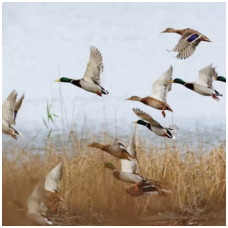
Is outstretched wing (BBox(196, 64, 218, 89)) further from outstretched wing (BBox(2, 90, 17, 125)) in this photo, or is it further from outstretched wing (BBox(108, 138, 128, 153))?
outstretched wing (BBox(2, 90, 17, 125))

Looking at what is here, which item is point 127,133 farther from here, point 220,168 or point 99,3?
point 99,3

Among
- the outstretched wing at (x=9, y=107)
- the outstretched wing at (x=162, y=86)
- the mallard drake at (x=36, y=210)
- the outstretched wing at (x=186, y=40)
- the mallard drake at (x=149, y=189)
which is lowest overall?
the mallard drake at (x=36, y=210)

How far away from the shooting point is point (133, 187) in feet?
10.7

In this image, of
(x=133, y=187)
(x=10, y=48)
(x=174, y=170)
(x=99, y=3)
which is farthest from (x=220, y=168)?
(x=10, y=48)

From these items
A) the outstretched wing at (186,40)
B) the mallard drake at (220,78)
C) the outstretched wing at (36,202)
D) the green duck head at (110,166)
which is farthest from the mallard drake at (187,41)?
the outstretched wing at (36,202)

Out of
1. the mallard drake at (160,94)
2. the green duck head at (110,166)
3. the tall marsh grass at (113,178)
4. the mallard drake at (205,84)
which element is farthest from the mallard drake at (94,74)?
the mallard drake at (205,84)

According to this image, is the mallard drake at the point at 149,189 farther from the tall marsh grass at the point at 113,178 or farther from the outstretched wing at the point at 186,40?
the outstretched wing at the point at 186,40

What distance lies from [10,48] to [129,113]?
0.96m

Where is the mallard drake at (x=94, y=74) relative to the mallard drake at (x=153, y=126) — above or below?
above

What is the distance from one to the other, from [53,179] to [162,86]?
1.00 meters

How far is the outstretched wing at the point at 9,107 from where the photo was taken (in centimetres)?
328

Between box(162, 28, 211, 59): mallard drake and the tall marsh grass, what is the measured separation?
0.67 m

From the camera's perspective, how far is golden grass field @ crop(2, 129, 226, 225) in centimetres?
328

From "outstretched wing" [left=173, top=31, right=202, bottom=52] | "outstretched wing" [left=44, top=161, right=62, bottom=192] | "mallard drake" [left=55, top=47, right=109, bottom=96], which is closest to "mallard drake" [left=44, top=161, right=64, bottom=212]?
"outstretched wing" [left=44, top=161, right=62, bottom=192]
